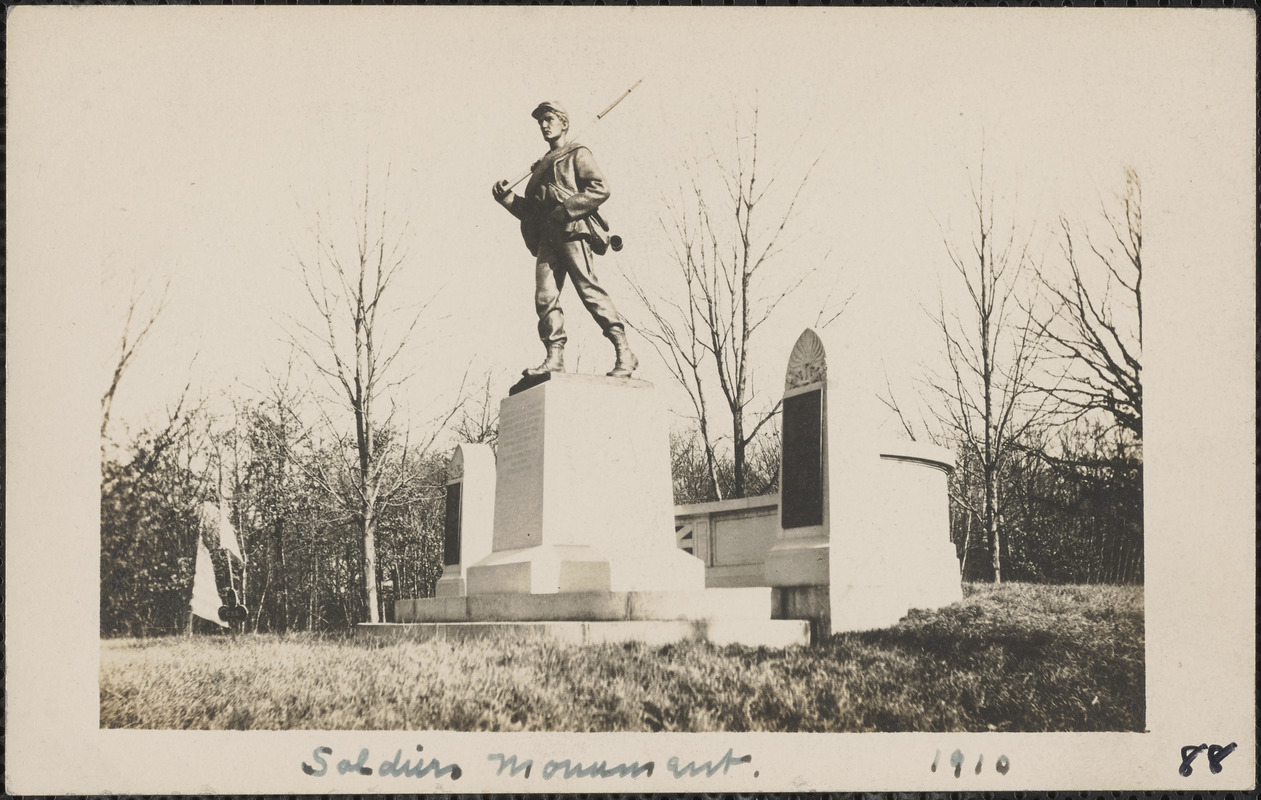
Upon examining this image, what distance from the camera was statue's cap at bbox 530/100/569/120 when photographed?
30.3 ft

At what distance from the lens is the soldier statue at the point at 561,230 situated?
929 centimetres

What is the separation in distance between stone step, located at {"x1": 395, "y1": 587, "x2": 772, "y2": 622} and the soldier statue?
2138 mm

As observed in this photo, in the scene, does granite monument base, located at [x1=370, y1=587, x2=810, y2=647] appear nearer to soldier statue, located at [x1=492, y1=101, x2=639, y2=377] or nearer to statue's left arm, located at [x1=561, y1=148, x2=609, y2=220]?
soldier statue, located at [x1=492, y1=101, x2=639, y2=377]

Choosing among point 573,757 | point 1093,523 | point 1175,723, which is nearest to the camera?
point 573,757

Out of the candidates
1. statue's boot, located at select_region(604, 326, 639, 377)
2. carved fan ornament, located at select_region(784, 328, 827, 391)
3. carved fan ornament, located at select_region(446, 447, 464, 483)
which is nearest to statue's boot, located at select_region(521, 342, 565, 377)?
statue's boot, located at select_region(604, 326, 639, 377)

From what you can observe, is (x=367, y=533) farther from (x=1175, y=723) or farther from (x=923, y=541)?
(x=1175, y=723)

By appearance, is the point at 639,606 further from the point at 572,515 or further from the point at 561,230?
the point at 561,230

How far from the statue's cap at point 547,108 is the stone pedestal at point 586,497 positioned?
2.34m

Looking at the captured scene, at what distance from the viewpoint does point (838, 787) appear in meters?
6.31

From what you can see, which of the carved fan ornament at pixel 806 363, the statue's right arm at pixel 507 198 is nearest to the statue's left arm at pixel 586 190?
the statue's right arm at pixel 507 198

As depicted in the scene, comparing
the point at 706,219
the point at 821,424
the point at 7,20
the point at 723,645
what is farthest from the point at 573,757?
the point at 706,219

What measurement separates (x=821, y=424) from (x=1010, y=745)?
268 centimetres
